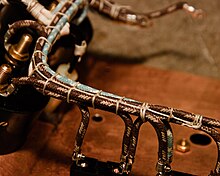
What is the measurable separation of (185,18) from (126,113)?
2.01 feet

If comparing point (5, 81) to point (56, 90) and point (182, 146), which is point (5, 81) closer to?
point (56, 90)

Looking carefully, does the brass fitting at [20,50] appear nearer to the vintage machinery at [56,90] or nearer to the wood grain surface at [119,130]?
the vintage machinery at [56,90]

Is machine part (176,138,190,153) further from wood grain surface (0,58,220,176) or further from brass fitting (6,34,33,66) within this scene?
brass fitting (6,34,33,66)

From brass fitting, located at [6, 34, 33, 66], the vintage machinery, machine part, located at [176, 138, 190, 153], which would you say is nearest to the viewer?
the vintage machinery

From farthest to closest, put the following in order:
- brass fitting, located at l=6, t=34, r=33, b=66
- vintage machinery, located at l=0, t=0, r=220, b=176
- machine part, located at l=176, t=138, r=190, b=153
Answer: machine part, located at l=176, t=138, r=190, b=153 < brass fitting, located at l=6, t=34, r=33, b=66 < vintage machinery, located at l=0, t=0, r=220, b=176

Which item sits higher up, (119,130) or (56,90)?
(56,90)

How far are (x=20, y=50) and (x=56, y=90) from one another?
5.0 inches

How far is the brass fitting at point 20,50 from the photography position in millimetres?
798

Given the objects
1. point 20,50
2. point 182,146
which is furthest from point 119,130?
point 20,50

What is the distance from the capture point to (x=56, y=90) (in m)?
0.71

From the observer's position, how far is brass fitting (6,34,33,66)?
80 cm

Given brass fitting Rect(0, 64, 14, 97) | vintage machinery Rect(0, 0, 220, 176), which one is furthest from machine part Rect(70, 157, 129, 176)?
brass fitting Rect(0, 64, 14, 97)

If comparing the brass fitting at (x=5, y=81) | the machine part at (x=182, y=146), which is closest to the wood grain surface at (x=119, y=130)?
the machine part at (x=182, y=146)

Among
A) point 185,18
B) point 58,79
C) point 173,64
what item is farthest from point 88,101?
point 185,18
